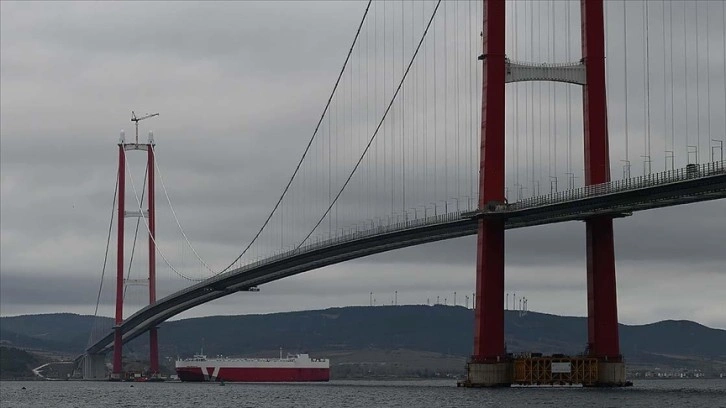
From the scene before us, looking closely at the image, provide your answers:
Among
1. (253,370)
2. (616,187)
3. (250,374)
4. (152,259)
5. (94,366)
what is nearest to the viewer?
(616,187)

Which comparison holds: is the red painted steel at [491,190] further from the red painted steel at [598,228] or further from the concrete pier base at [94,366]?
the concrete pier base at [94,366]

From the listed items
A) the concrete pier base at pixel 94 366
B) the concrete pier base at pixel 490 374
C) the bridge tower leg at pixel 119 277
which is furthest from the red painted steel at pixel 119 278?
the concrete pier base at pixel 490 374

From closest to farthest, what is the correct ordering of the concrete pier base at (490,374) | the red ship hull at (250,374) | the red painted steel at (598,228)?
the red painted steel at (598,228) < the concrete pier base at (490,374) < the red ship hull at (250,374)

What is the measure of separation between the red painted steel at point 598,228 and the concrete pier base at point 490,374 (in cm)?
385

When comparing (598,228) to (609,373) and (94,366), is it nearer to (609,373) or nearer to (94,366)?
(609,373)

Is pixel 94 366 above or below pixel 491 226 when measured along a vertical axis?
below

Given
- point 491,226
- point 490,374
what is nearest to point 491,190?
point 491,226

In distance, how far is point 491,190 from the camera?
7112 cm

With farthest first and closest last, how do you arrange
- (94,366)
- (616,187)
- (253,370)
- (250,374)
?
(253,370), (250,374), (94,366), (616,187)

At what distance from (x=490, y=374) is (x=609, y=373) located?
5.41 metres

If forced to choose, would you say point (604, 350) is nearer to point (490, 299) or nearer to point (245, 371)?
point (490, 299)

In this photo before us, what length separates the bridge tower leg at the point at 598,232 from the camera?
71.2 metres

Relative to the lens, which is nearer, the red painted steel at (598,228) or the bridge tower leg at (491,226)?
the bridge tower leg at (491,226)

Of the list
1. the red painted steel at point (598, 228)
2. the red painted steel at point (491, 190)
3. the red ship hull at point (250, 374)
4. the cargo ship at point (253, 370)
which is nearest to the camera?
the red painted steel at point (491, 190)
